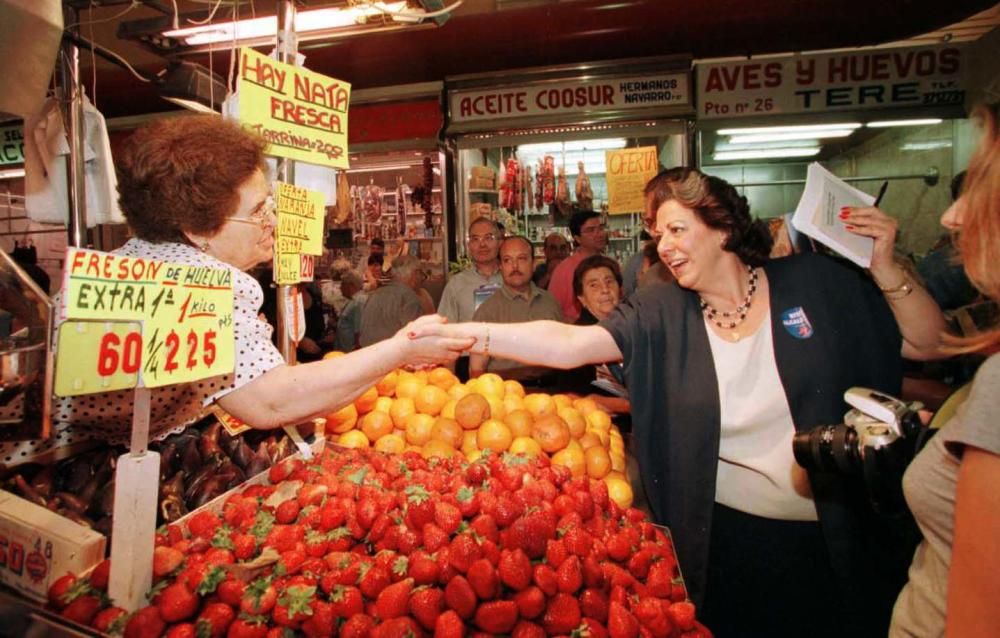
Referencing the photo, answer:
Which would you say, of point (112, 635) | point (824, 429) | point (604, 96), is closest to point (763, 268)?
point (824, 429)

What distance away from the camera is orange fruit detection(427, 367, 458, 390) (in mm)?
2725

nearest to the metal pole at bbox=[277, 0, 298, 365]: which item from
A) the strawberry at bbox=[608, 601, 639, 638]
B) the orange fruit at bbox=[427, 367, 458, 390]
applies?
the orange fruit at bbox=[427, 367, 458, 390]

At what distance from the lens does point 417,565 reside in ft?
4.34

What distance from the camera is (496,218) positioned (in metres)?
7.01

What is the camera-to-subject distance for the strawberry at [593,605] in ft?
4.41

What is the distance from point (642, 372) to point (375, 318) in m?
3.70

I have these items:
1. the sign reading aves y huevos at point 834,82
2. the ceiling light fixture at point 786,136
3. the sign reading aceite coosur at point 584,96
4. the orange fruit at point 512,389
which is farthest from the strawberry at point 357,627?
the ceiling light fixture at point 786,136

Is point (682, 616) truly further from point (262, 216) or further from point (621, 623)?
point (262, 216)

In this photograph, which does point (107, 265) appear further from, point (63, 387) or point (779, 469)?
point (779, 469)

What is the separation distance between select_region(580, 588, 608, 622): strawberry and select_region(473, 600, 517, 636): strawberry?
0.18 meters

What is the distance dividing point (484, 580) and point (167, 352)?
32.6 inches

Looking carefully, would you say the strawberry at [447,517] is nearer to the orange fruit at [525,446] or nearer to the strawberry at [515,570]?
the strawberry at [515,570]

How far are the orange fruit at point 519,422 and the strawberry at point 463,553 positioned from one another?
2.82 ft

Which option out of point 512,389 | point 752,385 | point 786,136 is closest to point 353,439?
point 512,389
